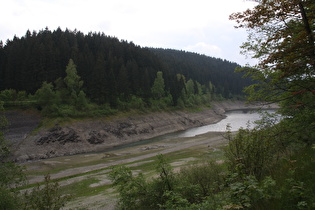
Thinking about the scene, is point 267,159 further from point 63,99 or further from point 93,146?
point 63,99

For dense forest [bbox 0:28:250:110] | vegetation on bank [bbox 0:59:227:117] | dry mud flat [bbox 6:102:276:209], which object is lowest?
dry mud flat [bbox 6:102:276:209]

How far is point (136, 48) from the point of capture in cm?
11919

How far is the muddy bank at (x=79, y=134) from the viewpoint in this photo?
143 ft

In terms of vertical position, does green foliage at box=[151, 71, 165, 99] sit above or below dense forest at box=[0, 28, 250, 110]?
below

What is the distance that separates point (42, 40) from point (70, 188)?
7796cm

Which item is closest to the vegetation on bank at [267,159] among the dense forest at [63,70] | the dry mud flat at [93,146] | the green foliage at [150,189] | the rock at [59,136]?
the green foliage at [150,189]

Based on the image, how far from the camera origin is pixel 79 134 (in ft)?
169

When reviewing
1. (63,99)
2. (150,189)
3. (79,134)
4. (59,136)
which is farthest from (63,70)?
(150,189)

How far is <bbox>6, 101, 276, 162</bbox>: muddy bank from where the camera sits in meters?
43.5

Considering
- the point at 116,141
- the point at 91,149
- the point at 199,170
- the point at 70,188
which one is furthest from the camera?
the point at 116,141

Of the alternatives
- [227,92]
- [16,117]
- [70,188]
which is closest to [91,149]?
[16,117]

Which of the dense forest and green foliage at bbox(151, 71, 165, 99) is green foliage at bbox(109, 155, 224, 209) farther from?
green foliage at bbox(151, 71, 165, 99)

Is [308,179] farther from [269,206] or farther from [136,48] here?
[136,48]

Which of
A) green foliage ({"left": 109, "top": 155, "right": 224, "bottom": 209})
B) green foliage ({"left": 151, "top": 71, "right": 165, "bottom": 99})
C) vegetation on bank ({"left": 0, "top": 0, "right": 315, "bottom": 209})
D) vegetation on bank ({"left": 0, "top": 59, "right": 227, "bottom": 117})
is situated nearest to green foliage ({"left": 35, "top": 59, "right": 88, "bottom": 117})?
vegetation on bank ({"left": 0, "top": 59, "right": 227, "bottom": 117})
